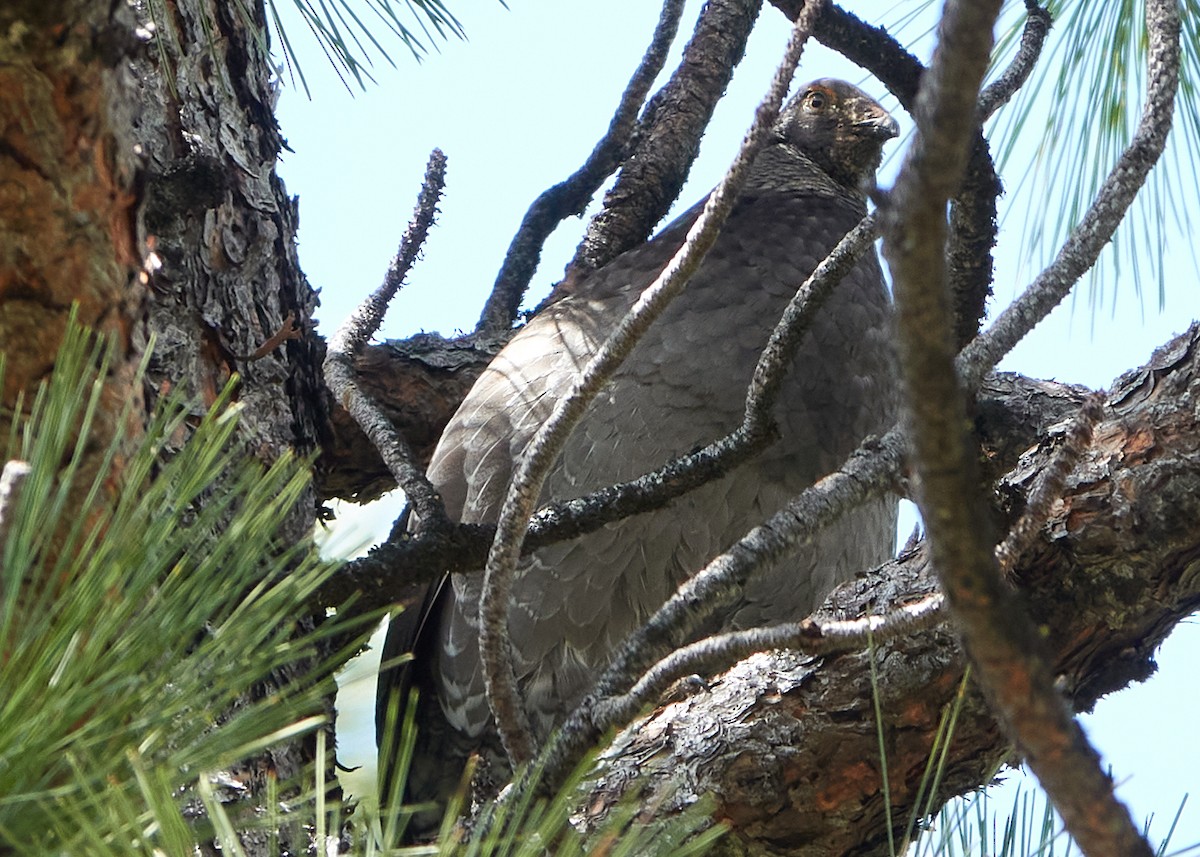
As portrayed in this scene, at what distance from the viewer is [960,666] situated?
1.93 m

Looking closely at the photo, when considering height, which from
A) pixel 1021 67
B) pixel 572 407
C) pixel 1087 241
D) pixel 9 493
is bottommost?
pixel 9 493

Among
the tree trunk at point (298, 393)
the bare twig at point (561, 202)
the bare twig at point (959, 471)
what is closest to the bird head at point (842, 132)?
the bare twig at point (561, 202)

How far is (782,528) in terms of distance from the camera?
1595 mm

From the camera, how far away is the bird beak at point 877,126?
3862mm

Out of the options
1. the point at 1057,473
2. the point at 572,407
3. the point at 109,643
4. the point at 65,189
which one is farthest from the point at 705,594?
the point at 65,189

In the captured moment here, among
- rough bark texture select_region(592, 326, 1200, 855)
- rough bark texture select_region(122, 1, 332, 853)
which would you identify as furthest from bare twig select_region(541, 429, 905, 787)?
rough bark texture select_region(122, 1, 332, 853)

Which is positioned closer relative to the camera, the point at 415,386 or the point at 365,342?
the point at 365,342

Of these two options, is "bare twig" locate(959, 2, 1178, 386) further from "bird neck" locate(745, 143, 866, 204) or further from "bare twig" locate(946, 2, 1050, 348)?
"bird neck" locate(745, 143, 866, 204)

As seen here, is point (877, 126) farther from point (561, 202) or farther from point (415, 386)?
point (415, 386)

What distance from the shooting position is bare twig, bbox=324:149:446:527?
2.12 metres

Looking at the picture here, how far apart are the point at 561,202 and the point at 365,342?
3.84 feet

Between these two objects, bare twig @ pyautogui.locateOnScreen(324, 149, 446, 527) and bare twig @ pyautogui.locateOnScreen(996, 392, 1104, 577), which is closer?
bare twig @ pyautogui.locateOnScreen(996, 392, 1104, 577)

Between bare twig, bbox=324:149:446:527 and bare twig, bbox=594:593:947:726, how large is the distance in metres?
0.69

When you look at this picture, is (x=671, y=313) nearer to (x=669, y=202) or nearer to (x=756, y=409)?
(x=669, y=202)
